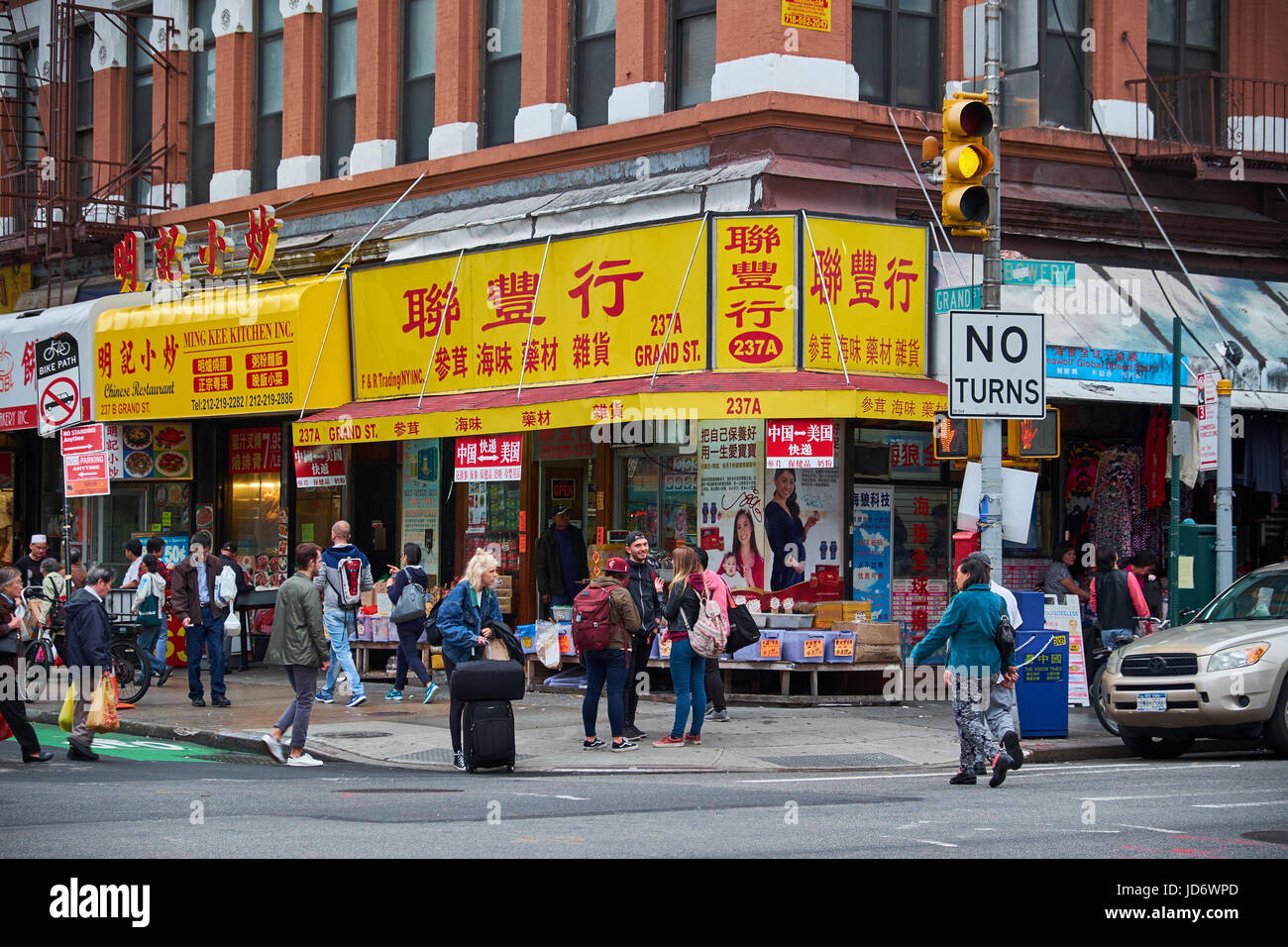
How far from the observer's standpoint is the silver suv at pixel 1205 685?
1420cm

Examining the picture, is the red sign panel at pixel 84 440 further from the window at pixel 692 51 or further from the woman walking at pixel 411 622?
the window at pixel 692 51

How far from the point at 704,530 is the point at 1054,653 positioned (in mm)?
5075

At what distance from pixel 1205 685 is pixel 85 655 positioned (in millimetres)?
9431

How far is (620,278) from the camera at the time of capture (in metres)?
19.9

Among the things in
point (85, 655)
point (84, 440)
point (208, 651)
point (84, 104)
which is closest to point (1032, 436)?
point (85, 655)

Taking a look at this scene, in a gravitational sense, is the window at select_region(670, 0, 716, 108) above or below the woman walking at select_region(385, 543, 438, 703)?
above

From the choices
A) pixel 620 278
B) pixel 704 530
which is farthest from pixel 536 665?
pixel 620 278

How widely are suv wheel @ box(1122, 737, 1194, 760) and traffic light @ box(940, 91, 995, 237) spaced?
4.82 m

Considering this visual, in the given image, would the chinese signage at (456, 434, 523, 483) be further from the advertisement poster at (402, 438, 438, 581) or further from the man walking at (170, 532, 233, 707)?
the man walking at (170, 532, 233, 707)

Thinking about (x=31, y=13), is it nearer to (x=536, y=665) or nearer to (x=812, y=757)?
(x=536, y=665)

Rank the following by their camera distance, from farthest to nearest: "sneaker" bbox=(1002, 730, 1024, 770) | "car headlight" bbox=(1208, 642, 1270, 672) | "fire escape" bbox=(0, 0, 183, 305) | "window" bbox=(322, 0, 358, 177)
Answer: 1. "fire escape" bbox=(0, 0, 183, 305)
2. "window" bbox=(322, 0, 358, 177)
3. "car headlight" bbox=(1208, 642, 1270, 672)
4. "sneaker" bbox=(1002, 730, 1024, 770)

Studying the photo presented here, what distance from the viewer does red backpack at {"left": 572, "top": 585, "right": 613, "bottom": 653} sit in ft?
48.2

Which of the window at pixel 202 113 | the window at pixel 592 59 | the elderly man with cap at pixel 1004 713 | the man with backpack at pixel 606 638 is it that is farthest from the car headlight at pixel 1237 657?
the window at pixel 202 113

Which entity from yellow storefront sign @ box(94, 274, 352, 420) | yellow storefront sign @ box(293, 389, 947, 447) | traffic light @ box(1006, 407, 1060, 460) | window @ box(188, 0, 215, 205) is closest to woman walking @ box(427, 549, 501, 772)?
yellow storefront sign @ box(293, 389, 947, 447)
